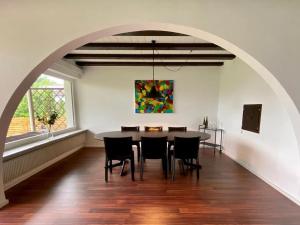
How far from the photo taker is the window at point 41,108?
3279 millimetres

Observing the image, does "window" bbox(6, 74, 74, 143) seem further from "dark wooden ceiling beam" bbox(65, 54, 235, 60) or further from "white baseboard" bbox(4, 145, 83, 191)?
"dark wooden ceiling beam" bbox(65, 54, 235, 60)

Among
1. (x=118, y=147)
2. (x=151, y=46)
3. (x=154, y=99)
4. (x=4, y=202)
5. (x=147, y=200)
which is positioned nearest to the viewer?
(x=4, y=202)

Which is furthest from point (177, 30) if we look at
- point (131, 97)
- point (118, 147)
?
point (131, 97)

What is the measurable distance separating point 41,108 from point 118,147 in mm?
2385

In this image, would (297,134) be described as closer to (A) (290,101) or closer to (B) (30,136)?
(A) (290,101)

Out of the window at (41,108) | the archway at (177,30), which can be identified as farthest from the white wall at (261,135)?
the window at (41,108)

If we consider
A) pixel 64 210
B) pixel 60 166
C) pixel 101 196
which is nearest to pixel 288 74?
pixel 101 196

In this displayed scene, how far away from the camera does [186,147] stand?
289cm

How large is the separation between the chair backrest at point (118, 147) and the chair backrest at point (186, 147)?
0.83m

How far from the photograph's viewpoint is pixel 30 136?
11.2 feet

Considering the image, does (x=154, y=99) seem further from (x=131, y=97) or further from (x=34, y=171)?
(x=34, y=171)

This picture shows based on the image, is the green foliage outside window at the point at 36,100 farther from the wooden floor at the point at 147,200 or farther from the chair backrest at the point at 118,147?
the chair backrest at the point at 118,147

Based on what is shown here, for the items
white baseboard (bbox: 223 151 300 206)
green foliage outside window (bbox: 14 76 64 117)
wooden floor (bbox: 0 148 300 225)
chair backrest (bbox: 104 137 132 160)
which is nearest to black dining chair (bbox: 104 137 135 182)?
chair backrest (bbox: 104 137 132 160)

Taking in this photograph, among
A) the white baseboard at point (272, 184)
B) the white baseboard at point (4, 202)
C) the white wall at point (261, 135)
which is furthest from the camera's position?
the white wall at point (261, 135)
